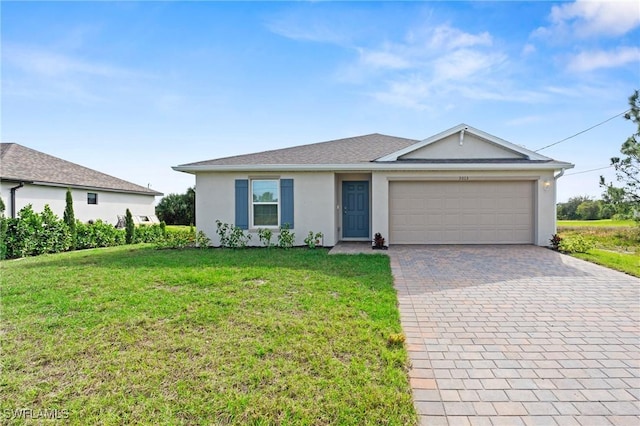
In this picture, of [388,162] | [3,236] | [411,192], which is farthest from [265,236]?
[3,236]

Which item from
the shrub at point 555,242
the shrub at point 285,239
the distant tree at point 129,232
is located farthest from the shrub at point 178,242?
the shrub at point 555,242

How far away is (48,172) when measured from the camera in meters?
16.4

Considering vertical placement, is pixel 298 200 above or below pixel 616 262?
above

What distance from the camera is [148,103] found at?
40.8ft

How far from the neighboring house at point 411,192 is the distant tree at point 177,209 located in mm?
16173

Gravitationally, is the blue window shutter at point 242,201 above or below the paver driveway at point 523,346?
above

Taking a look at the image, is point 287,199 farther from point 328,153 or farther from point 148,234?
point 148,234

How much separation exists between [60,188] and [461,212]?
18238 millimetres

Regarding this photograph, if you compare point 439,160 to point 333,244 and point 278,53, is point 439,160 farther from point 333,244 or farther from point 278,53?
point 278,53

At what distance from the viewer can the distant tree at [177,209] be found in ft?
84.5

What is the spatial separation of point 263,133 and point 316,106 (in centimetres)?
333

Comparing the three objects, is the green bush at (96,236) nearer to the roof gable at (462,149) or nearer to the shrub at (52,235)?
the shrub at (52,235)

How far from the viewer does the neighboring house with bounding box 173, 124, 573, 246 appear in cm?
1024

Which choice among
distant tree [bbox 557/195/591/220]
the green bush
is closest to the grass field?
the green bush
